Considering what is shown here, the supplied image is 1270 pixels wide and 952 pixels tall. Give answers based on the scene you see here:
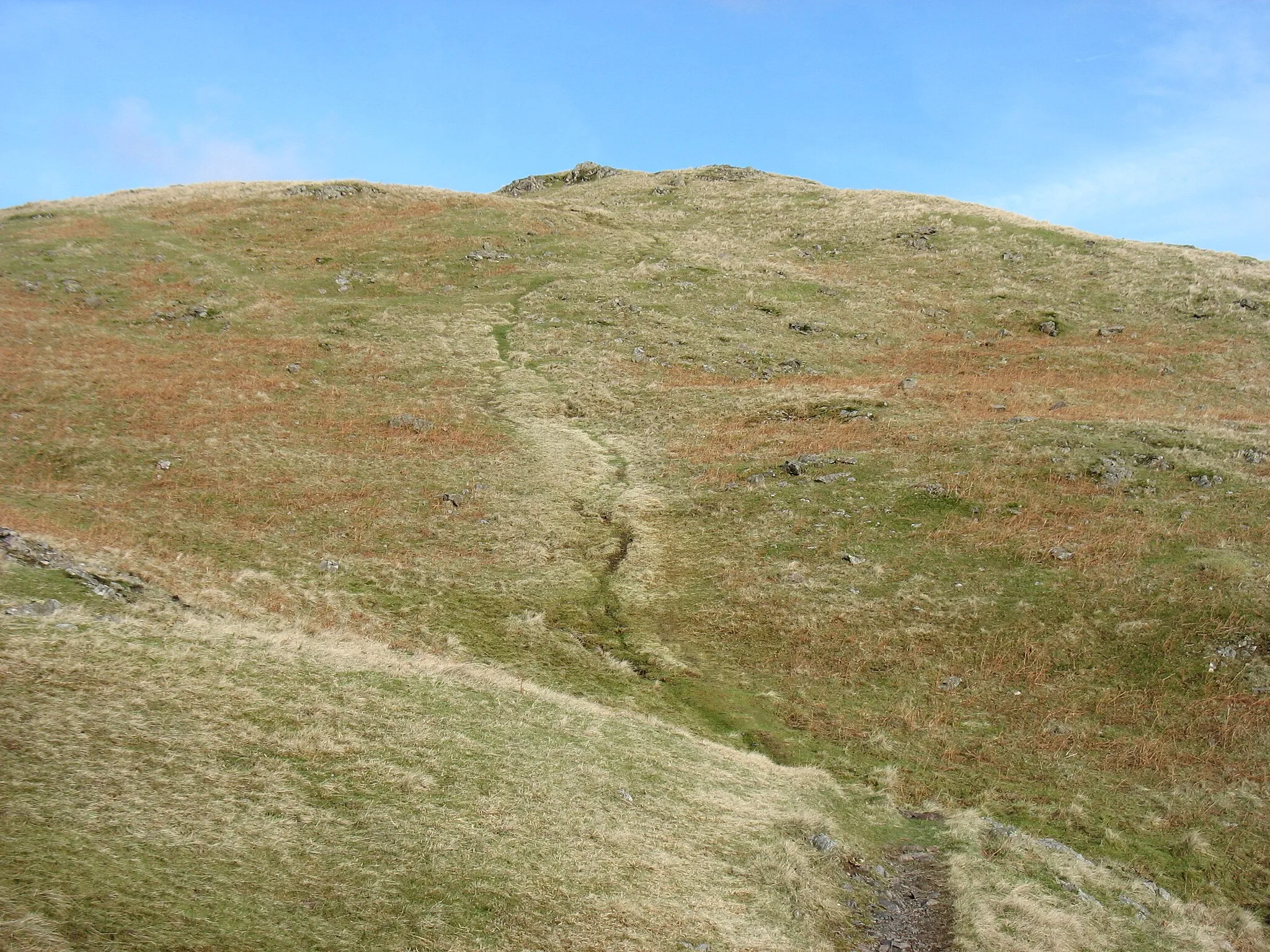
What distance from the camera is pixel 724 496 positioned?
1463 inches

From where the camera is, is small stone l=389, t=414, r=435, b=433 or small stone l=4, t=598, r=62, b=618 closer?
small stone l=4, t=598, r=62, b=618

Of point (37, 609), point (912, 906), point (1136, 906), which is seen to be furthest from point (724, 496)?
point (37, 609)

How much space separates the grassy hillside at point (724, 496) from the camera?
20312mm

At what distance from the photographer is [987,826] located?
18.0 metres

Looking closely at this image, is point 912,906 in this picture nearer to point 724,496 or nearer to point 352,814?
point 352,814

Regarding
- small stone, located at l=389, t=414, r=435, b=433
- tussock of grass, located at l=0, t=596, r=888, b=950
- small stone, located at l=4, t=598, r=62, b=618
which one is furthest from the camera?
small stone, located at l=389, t=414, r=435, b=433

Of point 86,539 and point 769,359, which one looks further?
point 769,359

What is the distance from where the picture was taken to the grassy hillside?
2031 centimetres

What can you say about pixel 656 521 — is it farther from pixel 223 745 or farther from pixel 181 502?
pixel 223 745

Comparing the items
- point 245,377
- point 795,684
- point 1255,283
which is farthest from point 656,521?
point 1255,283

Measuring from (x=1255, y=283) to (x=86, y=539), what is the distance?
87.0m

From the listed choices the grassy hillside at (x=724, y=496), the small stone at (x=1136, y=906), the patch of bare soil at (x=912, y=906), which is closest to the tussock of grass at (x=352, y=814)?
the grassy hillside at (x=724, y=496)

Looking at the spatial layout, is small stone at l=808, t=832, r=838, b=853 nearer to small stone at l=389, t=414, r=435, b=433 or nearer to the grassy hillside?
the grassy hillside

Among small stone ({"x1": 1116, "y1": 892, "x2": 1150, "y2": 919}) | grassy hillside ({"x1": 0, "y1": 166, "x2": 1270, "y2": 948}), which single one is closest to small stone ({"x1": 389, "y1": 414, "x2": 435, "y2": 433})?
grassy hillside ({"x1": 0, "y1": 166, "x2": 1270, "y2": 948})
